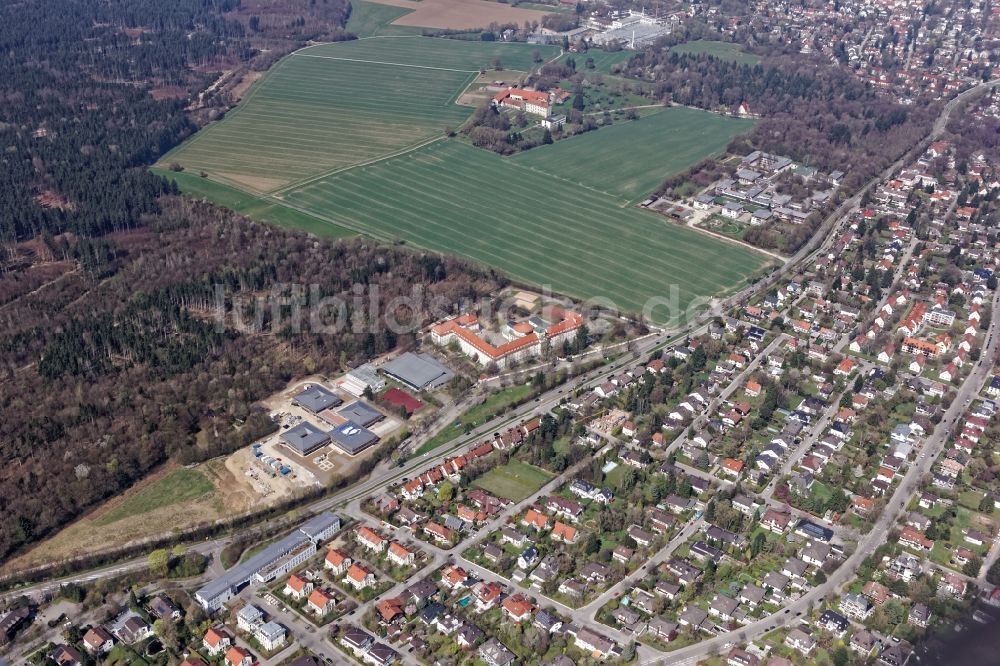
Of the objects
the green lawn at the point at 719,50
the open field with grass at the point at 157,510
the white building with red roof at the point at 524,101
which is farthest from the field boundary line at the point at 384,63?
the open field with grass at the point at 157,510

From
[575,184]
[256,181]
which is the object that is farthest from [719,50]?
[256,181]

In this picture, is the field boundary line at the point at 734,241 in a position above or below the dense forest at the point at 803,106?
below

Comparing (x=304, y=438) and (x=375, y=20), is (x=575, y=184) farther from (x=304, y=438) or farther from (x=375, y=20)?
(x=375, y=20)

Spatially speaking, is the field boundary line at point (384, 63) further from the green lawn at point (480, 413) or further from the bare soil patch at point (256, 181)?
the green lawn at point (480, 413)

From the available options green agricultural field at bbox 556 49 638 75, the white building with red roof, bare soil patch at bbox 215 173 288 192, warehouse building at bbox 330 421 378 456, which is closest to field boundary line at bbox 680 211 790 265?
the white building with red roof

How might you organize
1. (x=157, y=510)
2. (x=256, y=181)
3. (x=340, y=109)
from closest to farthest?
(x=157, y=510), (x=256, y=181), (x=340, y=109)

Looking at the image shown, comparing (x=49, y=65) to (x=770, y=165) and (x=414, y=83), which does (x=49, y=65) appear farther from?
(x=770, y=165)
